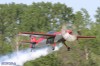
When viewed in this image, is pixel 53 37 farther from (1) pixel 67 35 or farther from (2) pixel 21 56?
(2) pixel 21 56

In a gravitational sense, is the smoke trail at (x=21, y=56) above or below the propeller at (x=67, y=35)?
below

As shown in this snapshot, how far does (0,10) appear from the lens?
94875 millimetres

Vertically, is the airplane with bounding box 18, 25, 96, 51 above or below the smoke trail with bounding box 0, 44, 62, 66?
above

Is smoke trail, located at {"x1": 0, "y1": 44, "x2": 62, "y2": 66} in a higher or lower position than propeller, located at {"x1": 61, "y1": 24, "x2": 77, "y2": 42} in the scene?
lower

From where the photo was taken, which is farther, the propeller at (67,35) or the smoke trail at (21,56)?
the smoke trail at (21,56)

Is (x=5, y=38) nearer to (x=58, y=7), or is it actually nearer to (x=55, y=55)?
(x=58, y=7)

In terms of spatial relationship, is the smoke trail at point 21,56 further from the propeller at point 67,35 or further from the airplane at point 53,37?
the propeller at point 67,35

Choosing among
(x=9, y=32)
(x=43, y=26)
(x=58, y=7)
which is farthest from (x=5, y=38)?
(x=58, y=7)

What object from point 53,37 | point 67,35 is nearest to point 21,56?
point 53,37

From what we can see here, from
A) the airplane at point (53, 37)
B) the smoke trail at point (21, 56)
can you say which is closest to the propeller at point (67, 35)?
the airplane at point (53, 37)

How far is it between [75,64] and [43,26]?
906 inches

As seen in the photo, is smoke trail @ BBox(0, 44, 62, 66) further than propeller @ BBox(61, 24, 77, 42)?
Yes

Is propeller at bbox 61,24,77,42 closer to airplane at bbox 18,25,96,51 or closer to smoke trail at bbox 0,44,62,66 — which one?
airplane at bbox 18,25,96,51

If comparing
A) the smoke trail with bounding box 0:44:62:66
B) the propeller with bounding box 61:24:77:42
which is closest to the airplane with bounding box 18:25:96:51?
the propeller with bounding box 61:24:77:42
